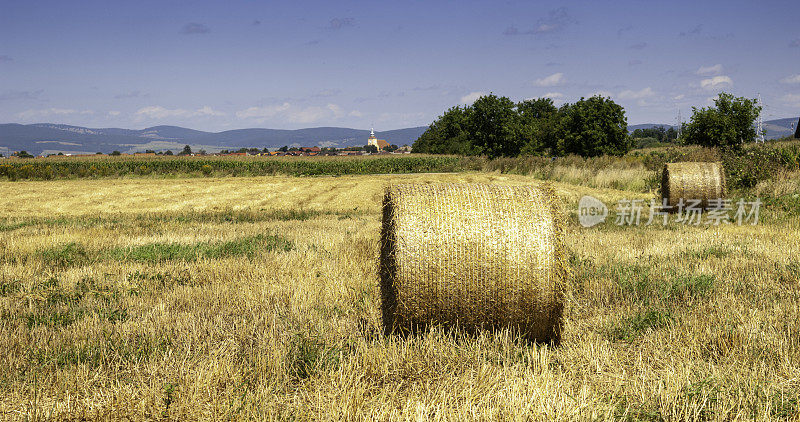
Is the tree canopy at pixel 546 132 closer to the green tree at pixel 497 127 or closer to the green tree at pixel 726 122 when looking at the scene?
the green tree at pixel 497 127

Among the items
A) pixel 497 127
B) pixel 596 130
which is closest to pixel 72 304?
pixel 596 130

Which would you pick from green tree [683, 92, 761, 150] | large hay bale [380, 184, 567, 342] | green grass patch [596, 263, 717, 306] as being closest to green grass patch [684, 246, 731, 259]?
green grass patch [596, 263, 717, 306]

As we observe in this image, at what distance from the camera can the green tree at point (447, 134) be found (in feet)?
306

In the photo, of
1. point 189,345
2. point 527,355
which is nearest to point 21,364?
point 189,345

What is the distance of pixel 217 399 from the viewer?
392cm

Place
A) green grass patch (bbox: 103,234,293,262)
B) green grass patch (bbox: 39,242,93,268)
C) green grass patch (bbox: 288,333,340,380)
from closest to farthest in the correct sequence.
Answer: green grass patch (bbox: 288,333,340,380) < green grass patch (bbox: 39,242,93,268) < green grass patch (bbox: 103,234,293,262)

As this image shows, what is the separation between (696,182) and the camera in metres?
15.4

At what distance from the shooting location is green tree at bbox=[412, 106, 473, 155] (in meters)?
93.3

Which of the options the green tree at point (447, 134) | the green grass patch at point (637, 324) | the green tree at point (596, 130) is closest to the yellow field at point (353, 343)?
the green grass patch at point (637, 324)

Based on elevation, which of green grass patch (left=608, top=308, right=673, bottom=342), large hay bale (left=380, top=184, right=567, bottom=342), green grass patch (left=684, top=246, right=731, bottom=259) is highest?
large hay bale (left=380, top=184, right=567, bottom=342)

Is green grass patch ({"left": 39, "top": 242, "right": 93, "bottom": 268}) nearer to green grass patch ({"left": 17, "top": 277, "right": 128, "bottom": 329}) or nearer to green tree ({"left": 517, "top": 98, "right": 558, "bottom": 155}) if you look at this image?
green grass patch ({"left": 17, "top": 277, "right": 128, "bottom": 329})

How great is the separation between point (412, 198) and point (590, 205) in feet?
52.0

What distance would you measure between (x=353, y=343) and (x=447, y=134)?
101m

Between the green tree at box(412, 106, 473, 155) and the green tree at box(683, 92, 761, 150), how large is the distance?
4976cm
